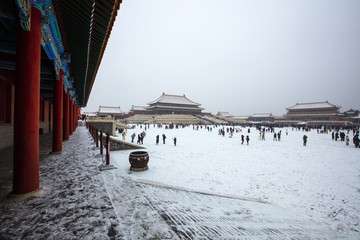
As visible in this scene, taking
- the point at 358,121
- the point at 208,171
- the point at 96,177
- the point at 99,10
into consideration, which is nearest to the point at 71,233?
the point at 96,177

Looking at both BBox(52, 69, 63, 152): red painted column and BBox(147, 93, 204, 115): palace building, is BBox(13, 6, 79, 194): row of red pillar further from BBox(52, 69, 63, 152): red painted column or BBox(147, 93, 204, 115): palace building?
BBox(147, 93, 204, 115): palace building

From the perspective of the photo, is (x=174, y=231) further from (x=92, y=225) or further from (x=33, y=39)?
(x=33, y=39)

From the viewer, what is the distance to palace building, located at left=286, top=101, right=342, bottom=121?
60.7 metres

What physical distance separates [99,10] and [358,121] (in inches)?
3361

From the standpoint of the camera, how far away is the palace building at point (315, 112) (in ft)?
199

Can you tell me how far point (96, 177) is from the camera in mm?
5078

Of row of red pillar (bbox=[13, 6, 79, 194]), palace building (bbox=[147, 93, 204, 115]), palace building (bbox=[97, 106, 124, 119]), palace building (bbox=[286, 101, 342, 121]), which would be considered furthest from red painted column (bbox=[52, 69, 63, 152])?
palace building (bbox=[286, 101, 342, 121])

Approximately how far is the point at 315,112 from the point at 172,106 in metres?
56.9

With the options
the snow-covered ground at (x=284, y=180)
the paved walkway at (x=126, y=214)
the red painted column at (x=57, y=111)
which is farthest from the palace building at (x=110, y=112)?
the paved walkway at (x=126, y=214)

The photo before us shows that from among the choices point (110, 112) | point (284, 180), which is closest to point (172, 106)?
point (110, 112)

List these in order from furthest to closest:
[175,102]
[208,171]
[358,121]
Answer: [175,102]
[358,121]
[208,171]

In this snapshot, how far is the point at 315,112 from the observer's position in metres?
65.1

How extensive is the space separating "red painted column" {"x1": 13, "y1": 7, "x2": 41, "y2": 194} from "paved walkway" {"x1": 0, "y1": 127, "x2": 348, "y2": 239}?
1.81ft

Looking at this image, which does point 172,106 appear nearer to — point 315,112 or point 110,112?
point 110,112
